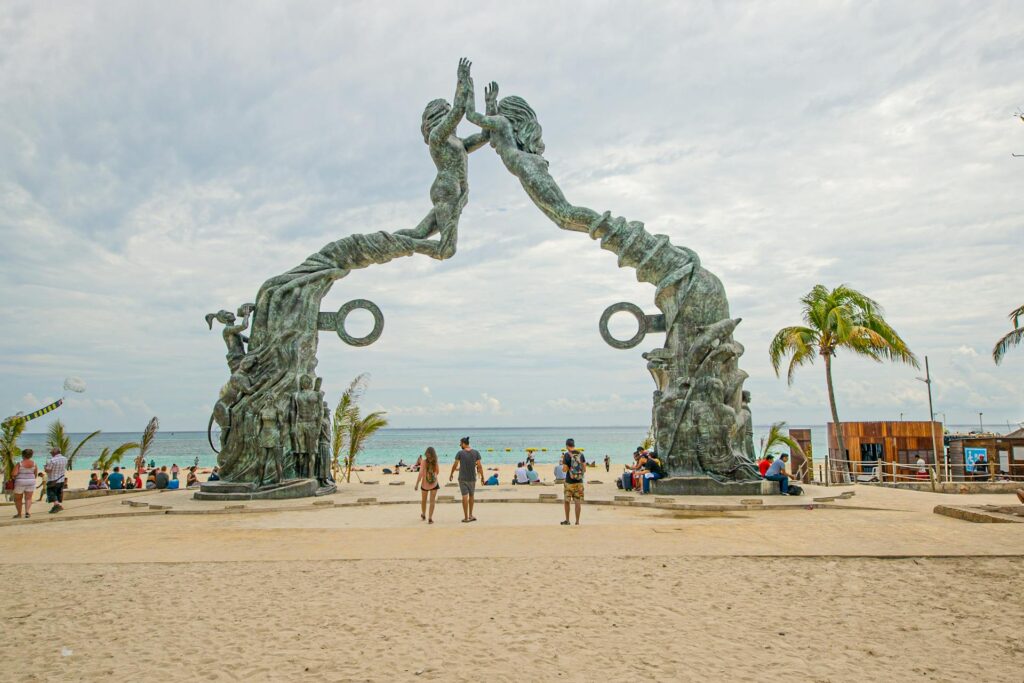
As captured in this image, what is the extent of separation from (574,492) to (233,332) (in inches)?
316

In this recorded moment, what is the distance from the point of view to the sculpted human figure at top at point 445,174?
14164 mm

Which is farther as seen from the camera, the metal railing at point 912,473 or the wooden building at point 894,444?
the wooden building at point 894,444

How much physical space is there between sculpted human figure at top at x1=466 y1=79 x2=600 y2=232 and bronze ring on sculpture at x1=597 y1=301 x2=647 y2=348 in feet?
5.86

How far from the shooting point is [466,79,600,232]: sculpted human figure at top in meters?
13.6

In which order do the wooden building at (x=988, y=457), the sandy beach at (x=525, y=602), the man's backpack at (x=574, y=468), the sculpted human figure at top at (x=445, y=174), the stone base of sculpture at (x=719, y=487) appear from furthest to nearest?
1. the wooden building at (x=988, y=457)
2. the sculpted human figure at top at (x=445, y=174)
3. the stone base of sculpture at (x=719, y=487)
4. the man's backpack at (x=574, y=468)
5. the sandy beach at (x=525, y=602)

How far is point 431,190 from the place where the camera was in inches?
567

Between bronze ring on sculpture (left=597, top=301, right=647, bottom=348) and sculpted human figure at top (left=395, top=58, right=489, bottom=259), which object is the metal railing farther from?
sculpted human figure at top (left=395, top=58, right=489, bottom=259)

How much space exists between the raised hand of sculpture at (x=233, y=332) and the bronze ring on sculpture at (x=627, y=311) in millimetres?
7249

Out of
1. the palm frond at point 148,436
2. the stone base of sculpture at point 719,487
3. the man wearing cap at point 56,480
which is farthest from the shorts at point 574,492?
the palm frond at point 148,436

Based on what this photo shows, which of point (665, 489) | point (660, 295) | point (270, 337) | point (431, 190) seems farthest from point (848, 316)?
point (270, 337)

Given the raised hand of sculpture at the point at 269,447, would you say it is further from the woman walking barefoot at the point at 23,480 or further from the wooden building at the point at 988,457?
the wooden building at the point at 988,457

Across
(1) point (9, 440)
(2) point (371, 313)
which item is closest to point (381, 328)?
(2) point (371, 313)

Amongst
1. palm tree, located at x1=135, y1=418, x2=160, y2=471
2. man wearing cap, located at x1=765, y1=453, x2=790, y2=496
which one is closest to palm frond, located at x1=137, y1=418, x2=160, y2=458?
palm tree, located at x1=135, y1=418, x2=160, y2=471

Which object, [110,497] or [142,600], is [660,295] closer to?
[142,600]
